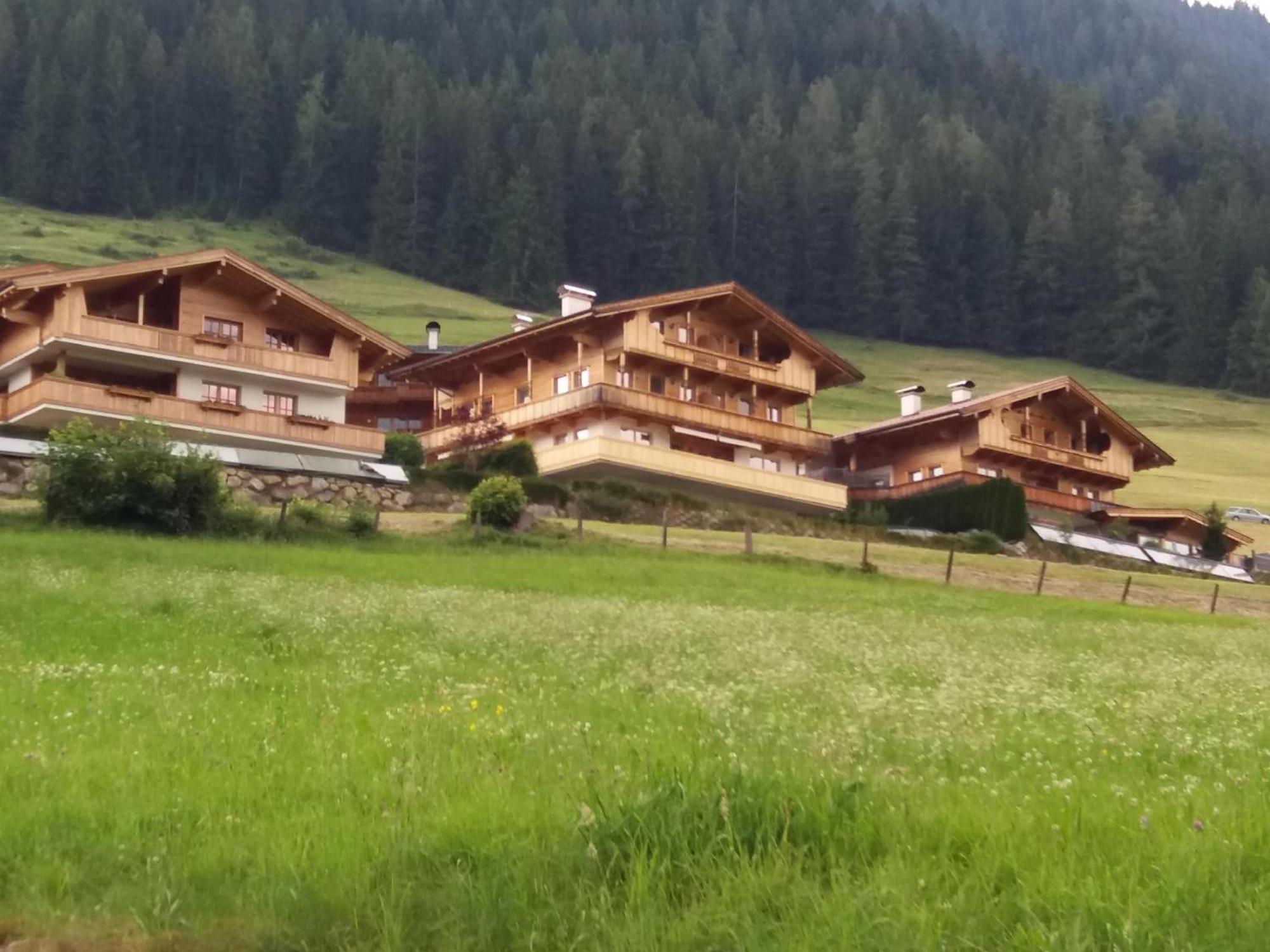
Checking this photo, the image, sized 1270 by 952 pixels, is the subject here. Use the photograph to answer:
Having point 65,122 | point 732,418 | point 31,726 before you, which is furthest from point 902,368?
point 31,726

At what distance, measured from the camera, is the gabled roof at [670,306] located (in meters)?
67.3

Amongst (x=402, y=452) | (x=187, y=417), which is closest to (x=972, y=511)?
(x=402, y=452)

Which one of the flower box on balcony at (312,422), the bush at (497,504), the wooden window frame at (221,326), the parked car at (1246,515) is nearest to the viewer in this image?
the bush at (497,504)

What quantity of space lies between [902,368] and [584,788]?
136 meters

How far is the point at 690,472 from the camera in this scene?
63438 mm

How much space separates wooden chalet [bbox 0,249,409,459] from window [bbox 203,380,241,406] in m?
0.05

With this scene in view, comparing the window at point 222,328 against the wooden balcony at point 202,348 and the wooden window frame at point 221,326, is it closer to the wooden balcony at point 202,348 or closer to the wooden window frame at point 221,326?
the wooden window frame at point 221,326

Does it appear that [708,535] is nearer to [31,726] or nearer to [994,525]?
[994,525]

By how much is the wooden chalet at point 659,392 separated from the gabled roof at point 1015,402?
11.3 feet

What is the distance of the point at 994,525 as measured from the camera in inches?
2618

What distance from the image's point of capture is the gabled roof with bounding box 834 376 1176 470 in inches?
2985

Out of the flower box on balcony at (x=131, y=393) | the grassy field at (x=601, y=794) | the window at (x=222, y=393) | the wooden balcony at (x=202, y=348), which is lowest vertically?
the grassy field at (x=601, y=794)

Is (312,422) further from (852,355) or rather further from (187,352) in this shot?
→ (852,355)

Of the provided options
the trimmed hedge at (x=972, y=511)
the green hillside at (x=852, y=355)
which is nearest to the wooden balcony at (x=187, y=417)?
the trimmed hedge at (x=972, y=511)
